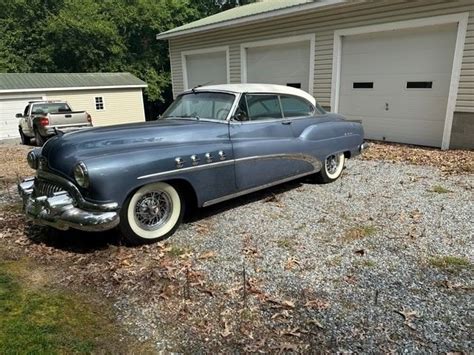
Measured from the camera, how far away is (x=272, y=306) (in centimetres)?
292

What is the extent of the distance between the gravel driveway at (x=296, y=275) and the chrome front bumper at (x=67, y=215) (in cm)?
39

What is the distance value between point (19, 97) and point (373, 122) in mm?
19324

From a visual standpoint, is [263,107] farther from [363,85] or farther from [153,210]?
[363,85]

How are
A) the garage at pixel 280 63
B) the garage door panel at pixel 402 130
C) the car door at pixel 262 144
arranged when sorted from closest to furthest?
the car door at pixel 262 144 < the garage door panel at pixel 402 130 < the garage at pixel 280 63

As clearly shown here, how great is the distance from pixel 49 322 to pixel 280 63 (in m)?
11.3

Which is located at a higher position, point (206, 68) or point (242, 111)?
point (206, 68)

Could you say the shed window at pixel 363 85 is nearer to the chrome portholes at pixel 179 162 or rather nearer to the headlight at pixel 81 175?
the chrome portholes at pixel 179 162

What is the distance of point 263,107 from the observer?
520 centimetres

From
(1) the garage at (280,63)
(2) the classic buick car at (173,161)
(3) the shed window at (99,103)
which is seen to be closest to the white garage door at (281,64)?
(1) the garage at (280,63)

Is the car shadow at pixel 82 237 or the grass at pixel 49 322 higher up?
the car shadow at pixel 82 237

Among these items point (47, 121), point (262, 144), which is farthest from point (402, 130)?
point (47, 121)

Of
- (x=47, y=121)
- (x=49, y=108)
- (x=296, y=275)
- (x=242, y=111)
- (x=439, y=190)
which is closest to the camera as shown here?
(x=296, y=275)

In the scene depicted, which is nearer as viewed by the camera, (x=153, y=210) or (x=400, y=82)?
(x=153, y=210)

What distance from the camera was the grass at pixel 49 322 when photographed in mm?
2504
